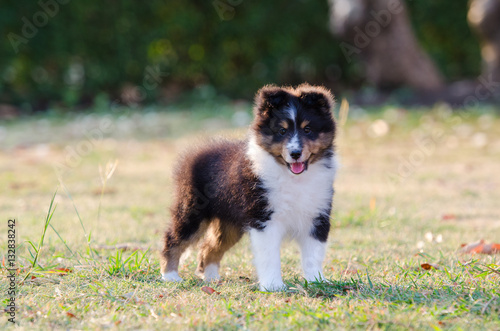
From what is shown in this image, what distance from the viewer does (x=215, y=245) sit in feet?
15.6

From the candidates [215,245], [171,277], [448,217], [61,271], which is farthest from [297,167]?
[448,217]

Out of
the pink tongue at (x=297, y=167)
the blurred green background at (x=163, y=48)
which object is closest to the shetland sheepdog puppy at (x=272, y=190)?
the pink tongue at (x=297, y=167)

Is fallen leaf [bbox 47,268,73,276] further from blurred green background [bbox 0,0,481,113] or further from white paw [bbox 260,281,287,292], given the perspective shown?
blurred green background [bbox 0,0,481,113]

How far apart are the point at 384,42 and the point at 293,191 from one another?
1072cm

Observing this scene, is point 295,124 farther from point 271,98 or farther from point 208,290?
point 208,290

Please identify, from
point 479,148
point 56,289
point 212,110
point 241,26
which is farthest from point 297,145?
point 241,26

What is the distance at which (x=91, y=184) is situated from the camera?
8586 millimetres

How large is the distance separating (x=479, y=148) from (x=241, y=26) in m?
6.59

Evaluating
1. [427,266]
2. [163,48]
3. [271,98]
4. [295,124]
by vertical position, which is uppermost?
[163,48]

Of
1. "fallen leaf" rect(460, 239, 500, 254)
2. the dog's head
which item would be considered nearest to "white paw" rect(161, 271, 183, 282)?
the dog's head

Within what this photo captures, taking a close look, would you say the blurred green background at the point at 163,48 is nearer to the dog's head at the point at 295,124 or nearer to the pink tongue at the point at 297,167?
the dog's head at the point at 295,124

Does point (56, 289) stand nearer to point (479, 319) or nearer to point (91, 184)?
point (479, 319)

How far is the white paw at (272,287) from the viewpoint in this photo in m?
4.14

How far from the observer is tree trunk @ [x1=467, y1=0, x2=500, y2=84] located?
13852 mm
